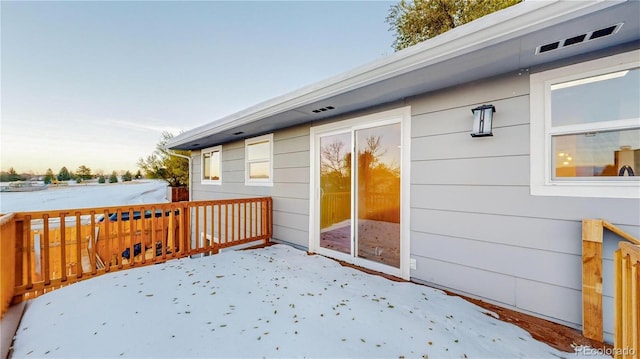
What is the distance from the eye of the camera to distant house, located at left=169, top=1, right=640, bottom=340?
1.74 meters

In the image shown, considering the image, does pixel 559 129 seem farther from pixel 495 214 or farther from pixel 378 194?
pixel 378 194

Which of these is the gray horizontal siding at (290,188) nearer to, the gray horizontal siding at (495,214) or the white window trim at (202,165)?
the white window trim at (202,165)

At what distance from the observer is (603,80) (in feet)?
6.00

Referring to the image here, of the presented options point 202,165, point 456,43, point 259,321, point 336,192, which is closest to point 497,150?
point 456,43

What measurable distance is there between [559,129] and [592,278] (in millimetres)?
1211

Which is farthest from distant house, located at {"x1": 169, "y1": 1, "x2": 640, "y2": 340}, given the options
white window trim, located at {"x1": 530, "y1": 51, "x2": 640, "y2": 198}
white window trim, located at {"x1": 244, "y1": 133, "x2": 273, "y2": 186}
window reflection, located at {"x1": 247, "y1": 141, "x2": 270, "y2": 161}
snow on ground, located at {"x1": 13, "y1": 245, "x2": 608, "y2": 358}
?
window reflection, located at {"x1": 247, "y1": 141, "x2": 270, "y2": 161}

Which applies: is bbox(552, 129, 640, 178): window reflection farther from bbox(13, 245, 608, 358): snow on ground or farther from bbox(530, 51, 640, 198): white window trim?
bbox(13, 245, 608, 358): snow on ground

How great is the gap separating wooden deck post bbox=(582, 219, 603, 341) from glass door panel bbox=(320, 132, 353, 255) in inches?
92.4

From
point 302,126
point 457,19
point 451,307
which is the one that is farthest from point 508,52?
point 457,19

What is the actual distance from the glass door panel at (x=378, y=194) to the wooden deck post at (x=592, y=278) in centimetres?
161

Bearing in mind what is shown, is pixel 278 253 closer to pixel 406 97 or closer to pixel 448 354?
pixel 448 354

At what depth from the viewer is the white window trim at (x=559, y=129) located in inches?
68.5

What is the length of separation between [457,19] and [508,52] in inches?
253

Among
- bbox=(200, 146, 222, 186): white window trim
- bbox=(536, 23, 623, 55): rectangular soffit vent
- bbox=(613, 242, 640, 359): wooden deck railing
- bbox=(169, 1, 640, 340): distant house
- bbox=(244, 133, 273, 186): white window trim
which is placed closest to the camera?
bbox=(613, 242, 640, 359): wooden deck railing
